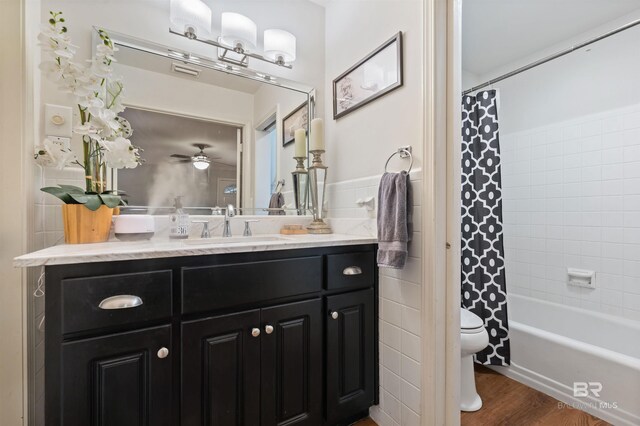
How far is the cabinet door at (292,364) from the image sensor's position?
1055mm

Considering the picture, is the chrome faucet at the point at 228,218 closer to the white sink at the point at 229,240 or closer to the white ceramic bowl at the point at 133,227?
the white sink at the point at 229,240

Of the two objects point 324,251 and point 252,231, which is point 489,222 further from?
point 252,231

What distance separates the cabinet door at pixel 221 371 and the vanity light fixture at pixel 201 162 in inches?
34.4

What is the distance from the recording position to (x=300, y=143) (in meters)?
1.79

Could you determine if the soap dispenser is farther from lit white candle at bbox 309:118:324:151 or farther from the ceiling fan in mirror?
lit white candle at bbox 309:118:324:151

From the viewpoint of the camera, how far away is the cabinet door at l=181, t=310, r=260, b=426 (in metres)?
0.91

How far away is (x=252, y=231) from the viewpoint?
1.62 metres

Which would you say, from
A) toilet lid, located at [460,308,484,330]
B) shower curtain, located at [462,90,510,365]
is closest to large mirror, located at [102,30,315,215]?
toilet lid, located at [460,308,484,330]

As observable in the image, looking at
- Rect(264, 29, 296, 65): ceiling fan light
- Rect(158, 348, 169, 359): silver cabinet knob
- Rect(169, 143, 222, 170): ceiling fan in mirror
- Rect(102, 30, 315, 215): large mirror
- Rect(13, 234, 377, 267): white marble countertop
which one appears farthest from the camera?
Rect(264, 29, 296, 65): ceiling fan light

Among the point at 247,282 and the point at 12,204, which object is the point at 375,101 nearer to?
the point at 247,282

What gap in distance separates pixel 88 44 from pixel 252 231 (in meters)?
1.17

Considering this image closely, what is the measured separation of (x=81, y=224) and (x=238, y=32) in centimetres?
126

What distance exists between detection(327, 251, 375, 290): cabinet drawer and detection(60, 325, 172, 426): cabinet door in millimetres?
655

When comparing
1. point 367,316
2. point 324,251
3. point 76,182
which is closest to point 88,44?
point 76,182
